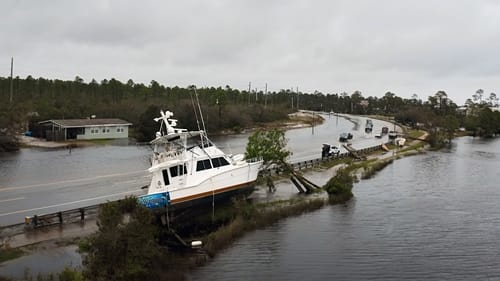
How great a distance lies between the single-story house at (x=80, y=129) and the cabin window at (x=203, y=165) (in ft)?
171

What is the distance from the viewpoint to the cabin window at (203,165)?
98.8ft

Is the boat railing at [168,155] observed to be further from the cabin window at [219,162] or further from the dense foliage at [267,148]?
the dense foliage at [267,148]

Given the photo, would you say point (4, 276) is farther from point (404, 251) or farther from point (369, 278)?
point (404, 251)

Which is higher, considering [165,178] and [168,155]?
[168,155]

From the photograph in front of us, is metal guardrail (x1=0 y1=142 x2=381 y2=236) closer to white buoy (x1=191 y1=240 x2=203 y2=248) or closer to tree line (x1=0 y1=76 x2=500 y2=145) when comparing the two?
white buoy (x1=191 y1=240 x2=203 y2=248)

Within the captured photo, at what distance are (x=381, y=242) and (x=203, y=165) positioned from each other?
37.2 ft

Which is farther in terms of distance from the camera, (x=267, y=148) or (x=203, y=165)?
(x=267, y=148)

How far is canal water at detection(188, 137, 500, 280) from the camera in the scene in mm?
23219

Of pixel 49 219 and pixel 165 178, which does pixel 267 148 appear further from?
pixel 49 219

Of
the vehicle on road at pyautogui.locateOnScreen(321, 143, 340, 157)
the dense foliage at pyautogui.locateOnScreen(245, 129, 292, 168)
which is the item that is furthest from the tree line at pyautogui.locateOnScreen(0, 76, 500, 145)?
the dense foliage at pyautogui.locateOnScreen(245, 129, 292, 168)

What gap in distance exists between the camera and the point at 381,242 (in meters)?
27.8

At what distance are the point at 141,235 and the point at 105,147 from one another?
178ft

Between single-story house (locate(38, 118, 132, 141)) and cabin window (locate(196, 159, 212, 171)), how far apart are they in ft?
171

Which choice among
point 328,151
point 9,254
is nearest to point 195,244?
point 9,254
